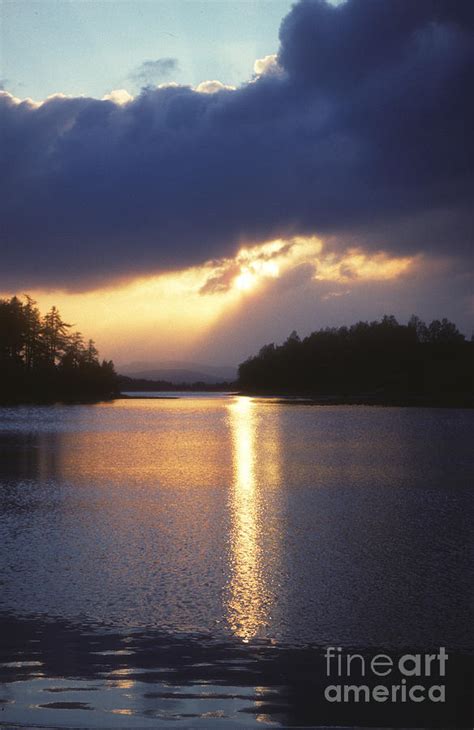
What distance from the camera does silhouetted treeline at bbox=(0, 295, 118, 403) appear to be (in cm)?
11919

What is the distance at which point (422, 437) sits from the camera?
124 feet

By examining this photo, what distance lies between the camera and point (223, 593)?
9.28m

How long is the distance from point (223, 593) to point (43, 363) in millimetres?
127799

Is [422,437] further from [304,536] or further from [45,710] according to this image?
[45,710]

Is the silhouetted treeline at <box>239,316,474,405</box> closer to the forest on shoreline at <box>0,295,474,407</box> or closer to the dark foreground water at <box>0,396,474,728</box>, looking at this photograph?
the forest on shoreline at <box>0,295,474,407</box>

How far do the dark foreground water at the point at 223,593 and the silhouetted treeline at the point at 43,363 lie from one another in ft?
337

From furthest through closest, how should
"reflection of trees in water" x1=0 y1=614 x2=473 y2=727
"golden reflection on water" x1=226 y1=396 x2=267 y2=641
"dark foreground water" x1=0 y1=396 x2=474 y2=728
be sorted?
"golden reflection on water" x1=226 y1=396 x2=267 y2=641 → "dark foreground water" x1=0 y1=396 x2=474 y2=728 → "reflection of trees in water" x1=0 y1=614 x2=473 y2=727

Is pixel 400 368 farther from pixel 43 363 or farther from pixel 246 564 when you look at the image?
pixel 246 564

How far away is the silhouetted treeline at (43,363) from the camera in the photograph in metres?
119

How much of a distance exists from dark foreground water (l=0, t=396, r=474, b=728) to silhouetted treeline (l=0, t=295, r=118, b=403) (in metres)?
103

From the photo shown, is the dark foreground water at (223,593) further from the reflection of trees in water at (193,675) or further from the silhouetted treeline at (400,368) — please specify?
the silhouetted treeline at (400,368)

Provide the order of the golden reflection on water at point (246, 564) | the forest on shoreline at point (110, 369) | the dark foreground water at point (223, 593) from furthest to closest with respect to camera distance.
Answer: the forest on shoreline at point (110, 369), the golden reflection on water at point (246, 564), the dark foreground water at point (223, 593)

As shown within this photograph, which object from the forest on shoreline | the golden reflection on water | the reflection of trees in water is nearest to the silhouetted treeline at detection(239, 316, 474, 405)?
the forest on shoreline

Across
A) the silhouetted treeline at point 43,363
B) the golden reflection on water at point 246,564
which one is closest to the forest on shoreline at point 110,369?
the silhouetted treeline at point 43,363
